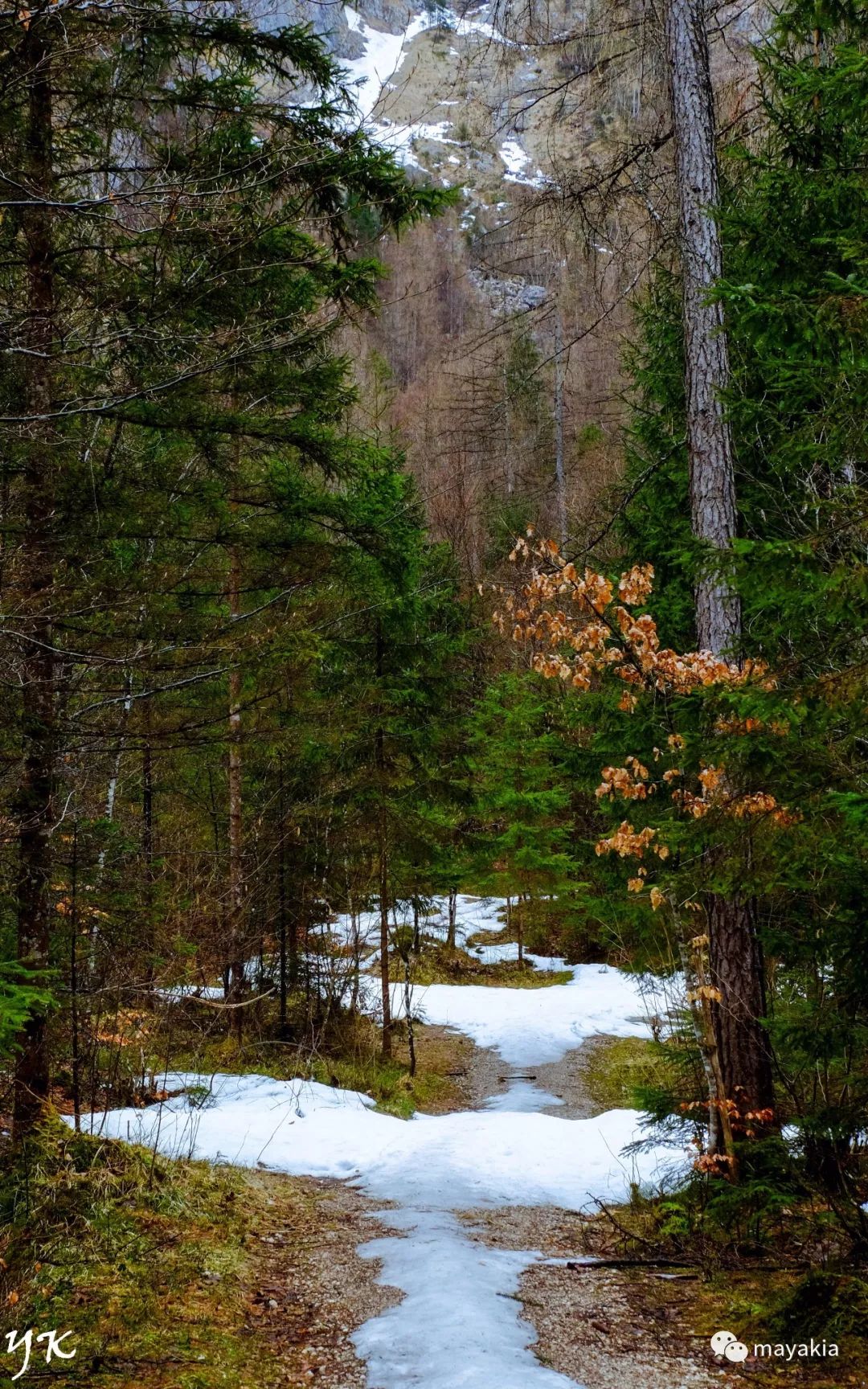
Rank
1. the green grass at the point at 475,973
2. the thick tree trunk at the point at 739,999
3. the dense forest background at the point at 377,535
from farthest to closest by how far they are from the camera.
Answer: the green grass at the point at 475,973 → the thick tree trunk at the point at 739,999 → the dense forest background at the point at 377,535

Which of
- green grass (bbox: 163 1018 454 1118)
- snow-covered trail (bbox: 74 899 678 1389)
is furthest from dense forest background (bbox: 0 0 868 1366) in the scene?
snow-covered trail (bbox: 74 899 678 1389)

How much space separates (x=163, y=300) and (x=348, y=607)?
5.25m

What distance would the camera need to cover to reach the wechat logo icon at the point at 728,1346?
11.4ft

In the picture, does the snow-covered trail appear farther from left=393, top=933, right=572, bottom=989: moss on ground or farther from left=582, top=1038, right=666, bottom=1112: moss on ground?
left=393, top=933, right=572, bottom=989: moss on ground

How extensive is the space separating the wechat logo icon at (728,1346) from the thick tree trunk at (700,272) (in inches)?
163

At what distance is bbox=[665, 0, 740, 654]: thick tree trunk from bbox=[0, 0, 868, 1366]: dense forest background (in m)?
0.04

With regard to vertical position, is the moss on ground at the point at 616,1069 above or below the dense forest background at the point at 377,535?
below


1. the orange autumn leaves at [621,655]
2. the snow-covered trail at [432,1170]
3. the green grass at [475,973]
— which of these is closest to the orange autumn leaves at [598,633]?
the orange autumn leaves at [621,655]

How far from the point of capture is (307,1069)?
994 cm

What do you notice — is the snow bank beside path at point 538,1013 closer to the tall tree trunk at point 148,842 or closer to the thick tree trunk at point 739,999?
the tall tree trunk at point 148,842

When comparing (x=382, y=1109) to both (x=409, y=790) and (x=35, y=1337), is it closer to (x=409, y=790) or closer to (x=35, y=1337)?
(x=409, y=790)

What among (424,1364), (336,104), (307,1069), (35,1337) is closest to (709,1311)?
(424,1364)

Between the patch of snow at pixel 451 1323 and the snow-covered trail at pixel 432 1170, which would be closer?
the patch of snow at pixel 451 1323

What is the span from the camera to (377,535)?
7.93m
